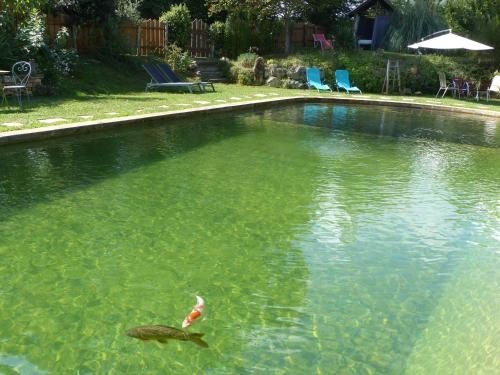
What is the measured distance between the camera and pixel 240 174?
6629 millimetres

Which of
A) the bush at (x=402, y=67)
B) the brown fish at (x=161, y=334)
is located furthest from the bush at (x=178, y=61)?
the brown fish at (x=161, y=334)

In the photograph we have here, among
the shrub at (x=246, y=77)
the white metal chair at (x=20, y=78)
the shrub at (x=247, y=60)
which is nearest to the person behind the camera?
the white metal chair at (x=20, y=78)

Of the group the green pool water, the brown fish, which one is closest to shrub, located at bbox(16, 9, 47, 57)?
the green pool water

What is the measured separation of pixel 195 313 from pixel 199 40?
18602mm

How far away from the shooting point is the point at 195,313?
324 centimetres

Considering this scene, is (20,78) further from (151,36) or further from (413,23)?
(413,23)

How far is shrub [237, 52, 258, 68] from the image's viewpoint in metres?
18.2

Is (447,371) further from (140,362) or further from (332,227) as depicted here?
(332,227)

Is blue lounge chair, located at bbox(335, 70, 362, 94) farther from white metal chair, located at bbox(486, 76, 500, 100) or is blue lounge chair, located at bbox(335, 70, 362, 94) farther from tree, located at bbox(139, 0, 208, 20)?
tree, located at bbox(139, 0, 208, 20)

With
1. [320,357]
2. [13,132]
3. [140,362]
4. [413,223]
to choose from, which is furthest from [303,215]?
[13,132]

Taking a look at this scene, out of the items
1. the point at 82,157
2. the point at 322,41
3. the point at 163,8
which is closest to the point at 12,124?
the point at 82,157

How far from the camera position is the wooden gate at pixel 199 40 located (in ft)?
66.3

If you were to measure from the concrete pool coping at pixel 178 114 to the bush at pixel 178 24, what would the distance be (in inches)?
269

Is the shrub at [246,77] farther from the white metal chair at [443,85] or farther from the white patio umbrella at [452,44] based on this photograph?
the white metal chair at [443,85]
